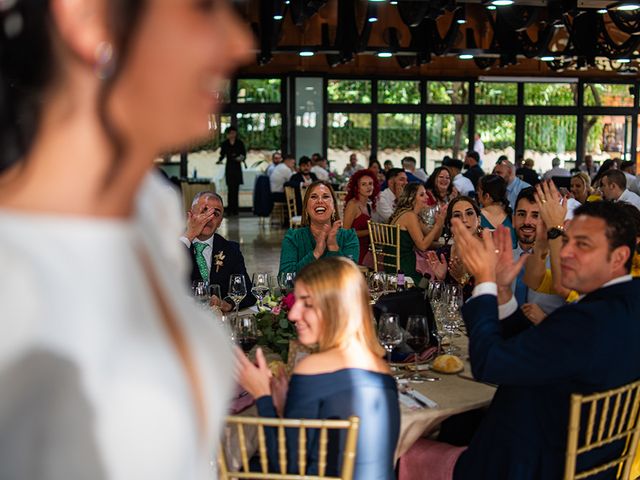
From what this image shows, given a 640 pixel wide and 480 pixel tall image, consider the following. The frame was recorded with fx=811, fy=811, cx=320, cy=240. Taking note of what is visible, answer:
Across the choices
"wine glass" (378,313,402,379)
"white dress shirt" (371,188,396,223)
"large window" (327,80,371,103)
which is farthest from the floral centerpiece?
"large window" (327,80,371,103)

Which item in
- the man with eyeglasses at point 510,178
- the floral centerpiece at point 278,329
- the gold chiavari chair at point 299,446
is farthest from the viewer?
the man with eyeglasses at point 510,178

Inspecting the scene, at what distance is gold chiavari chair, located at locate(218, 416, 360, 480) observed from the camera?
2057 mm

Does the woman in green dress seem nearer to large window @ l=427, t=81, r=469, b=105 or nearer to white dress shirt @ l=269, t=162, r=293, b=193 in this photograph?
white dress shirt @ l=269, t=162, r=293, b=193

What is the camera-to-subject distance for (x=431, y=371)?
120 inches

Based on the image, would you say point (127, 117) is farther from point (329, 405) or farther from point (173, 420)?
point (329, 405)

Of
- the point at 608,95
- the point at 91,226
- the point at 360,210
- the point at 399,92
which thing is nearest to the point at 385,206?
the point at 360,210

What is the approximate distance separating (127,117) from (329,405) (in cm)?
158

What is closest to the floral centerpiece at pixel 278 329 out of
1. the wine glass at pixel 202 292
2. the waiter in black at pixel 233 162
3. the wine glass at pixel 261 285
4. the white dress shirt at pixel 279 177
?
the wine glass at pixel 202 292

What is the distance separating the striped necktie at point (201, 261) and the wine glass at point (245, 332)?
132 cm

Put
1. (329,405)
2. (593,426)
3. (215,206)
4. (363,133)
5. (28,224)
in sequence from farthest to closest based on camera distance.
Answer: (363,133) → (215,206) → (593,426) → (329,405) → (28,224)

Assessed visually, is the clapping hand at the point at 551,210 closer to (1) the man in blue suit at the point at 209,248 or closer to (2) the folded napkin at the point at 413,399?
(2) the folded napkin at the point at 413,399

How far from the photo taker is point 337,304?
2350mm

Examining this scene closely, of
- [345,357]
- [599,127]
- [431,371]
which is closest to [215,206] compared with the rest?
[431,371]

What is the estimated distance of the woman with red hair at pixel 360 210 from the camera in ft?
25.3
